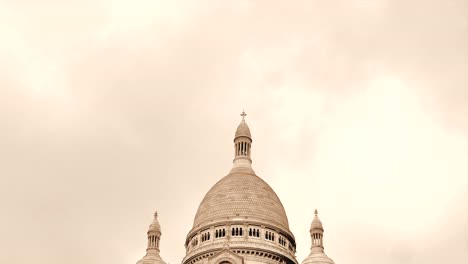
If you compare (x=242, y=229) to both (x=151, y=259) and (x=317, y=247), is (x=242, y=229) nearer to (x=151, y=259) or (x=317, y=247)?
(x=317, y=247)

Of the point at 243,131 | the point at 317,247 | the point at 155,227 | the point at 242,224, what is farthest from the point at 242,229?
the point at 243,131

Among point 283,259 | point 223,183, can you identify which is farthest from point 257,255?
point 223,183

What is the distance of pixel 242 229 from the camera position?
114 m

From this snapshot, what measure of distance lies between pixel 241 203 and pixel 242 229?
A: 340 cm

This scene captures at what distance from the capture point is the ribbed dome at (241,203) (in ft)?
377

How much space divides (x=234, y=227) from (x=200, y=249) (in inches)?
177

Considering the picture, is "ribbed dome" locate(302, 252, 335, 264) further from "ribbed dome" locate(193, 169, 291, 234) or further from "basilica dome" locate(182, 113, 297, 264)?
"ribbed dome" locate(193, 169, 291, 234)

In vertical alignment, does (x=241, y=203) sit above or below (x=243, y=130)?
below

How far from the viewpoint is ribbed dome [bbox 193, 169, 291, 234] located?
377 ft

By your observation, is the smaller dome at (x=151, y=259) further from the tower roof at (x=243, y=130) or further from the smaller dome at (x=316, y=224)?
the tower roof at (x=243, y=130)

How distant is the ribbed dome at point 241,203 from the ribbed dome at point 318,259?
8.61m

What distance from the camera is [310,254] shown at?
109m

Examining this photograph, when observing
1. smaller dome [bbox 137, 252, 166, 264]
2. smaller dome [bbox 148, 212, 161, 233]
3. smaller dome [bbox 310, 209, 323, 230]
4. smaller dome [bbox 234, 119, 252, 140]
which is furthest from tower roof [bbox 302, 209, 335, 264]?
smaller dome [bbox 148, 212, 161, 233]

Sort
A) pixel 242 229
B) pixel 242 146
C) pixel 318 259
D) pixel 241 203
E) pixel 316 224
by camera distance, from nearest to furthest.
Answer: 1. pixel 318 259
2. pixel 316 224
3. pixel 242 229
4. pixel 241 203
5. pixel 242 146
